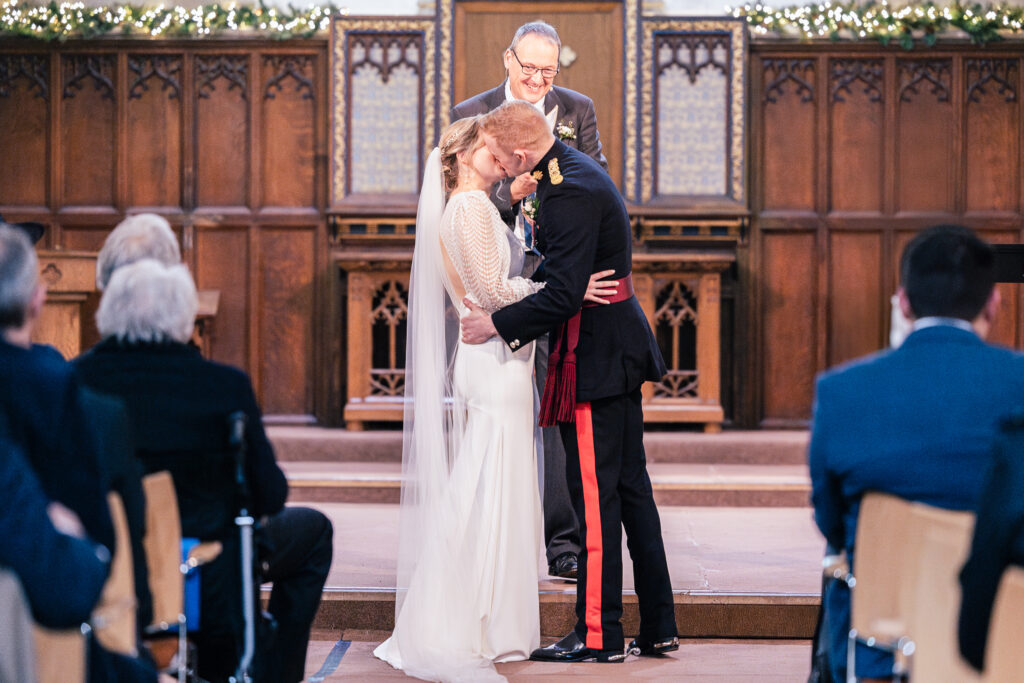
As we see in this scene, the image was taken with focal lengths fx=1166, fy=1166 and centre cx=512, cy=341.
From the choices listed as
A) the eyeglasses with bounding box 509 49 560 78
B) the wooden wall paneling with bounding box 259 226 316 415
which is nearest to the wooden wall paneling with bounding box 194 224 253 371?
the wooden wall paneling with bounding box 259 226 316 415

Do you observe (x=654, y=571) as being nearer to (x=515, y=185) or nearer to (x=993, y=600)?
(x=515, y=185)

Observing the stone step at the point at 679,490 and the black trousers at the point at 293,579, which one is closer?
the black trousers at the point at 293,579

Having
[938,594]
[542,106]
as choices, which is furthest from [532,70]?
[938,594]

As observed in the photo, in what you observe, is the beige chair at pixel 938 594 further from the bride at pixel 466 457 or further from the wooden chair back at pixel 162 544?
the bride at pixel 466 457

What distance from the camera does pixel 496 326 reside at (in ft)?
12.6

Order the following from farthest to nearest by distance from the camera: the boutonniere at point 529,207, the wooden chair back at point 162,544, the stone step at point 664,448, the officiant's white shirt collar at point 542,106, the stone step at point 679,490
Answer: the stone step at point 664,448 → the stone step at point 679,490 → the officiant's white shirt collar at point 542,106 → the boutonniere at point 529,207 → the wooden chair back at point 162,544

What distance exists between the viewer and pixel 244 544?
271 cm

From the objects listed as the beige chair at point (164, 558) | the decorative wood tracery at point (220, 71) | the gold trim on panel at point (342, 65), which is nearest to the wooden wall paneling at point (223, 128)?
the decorative wood tracery at point (220, 71)

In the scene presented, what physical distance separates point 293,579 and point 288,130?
5240mm

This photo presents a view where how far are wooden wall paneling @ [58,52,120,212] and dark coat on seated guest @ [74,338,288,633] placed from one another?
18.5 ft

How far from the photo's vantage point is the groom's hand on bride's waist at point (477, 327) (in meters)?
3.88

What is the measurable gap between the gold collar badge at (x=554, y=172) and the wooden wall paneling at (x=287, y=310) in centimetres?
439

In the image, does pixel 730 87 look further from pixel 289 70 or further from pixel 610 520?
pixel 610 520

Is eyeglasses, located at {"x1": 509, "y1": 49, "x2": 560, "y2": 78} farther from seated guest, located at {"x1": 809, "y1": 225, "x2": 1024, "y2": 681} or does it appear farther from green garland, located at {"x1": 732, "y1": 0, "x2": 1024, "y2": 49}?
green garland, located at {"x1": 732, "y1": 0, "x2": 1024, "y2": 49}
